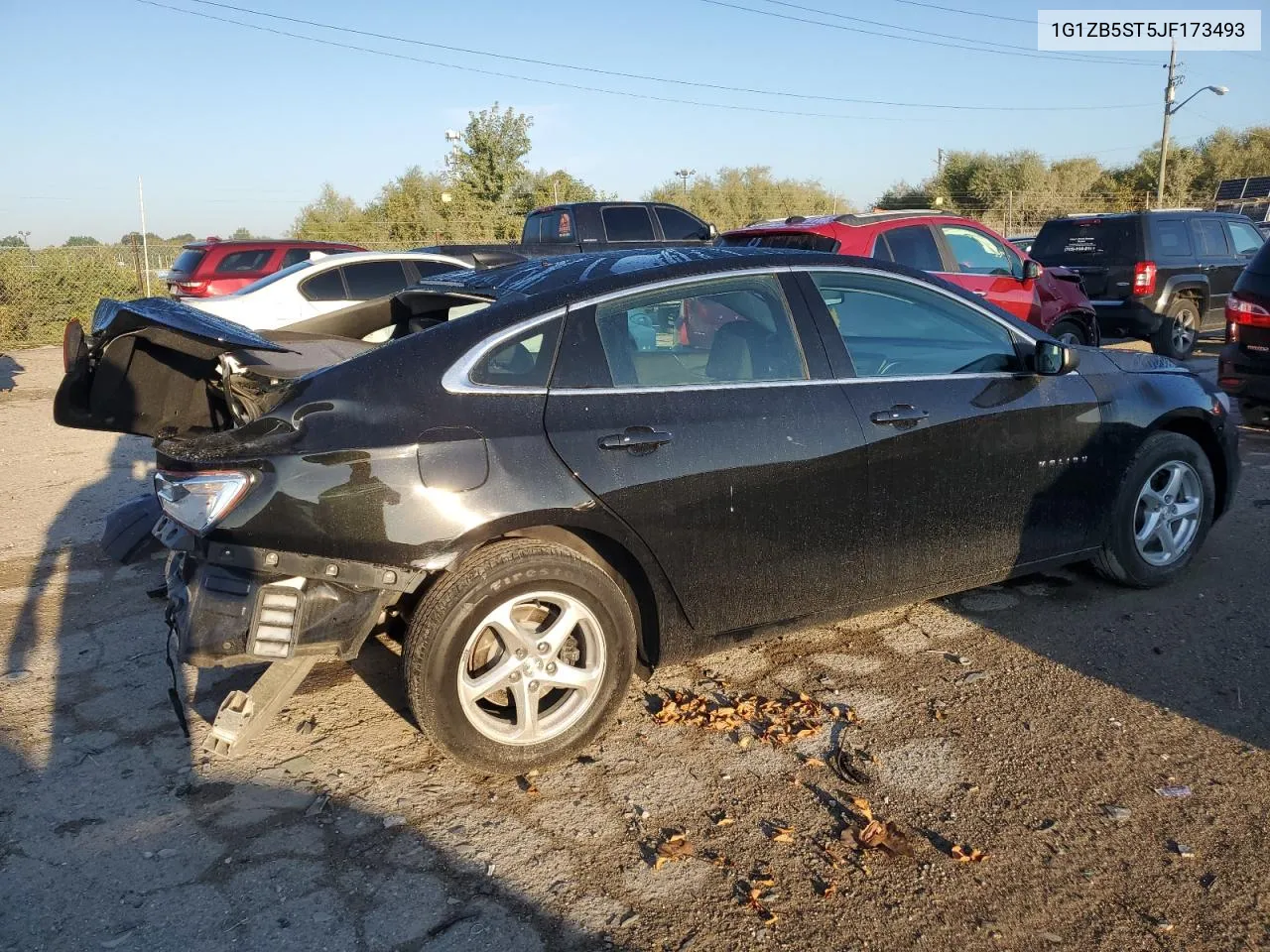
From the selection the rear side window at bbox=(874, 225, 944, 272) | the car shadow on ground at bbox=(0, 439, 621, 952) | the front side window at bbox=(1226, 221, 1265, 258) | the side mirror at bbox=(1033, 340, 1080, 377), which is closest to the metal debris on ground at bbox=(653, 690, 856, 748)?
the car shadow on ground at bbox=(0, 439, 621, 952)

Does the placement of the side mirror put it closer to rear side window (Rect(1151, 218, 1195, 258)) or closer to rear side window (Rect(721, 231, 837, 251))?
rear side window (Rect(721, 231, 837, 251))

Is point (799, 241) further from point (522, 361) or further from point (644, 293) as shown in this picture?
point (522, 361)

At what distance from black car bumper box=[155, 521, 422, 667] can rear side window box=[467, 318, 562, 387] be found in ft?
2.37

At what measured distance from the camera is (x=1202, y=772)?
11.1 ft

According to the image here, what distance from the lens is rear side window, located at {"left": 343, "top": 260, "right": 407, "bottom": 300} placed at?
10789mm

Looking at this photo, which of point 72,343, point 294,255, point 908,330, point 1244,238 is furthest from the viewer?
point 294,255

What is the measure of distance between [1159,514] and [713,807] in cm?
301

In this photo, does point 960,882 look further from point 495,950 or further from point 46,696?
point 46,696

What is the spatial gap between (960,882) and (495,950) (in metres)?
1.30

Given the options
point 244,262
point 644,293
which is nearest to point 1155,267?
point 644,293

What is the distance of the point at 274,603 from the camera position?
10.4 ft

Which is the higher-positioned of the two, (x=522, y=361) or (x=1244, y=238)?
(x=1244, y=238)

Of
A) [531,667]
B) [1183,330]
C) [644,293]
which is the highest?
[644,293]

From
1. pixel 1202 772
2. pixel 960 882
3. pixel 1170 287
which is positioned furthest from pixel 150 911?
pixel 1170 287
